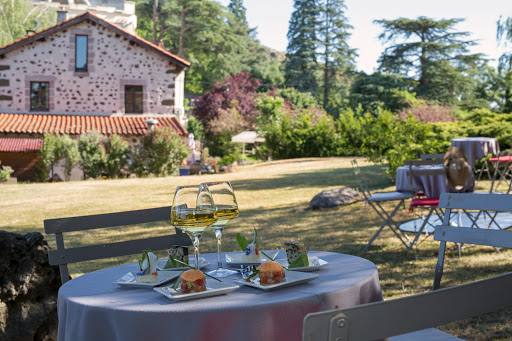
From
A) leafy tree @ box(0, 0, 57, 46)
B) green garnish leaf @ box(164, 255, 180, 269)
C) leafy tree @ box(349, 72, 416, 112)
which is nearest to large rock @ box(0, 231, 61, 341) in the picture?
green garnish leaf @ box(164, 255, 180, 269)

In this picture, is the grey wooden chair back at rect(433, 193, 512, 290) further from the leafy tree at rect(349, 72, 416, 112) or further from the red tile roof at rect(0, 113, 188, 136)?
the leafy tree at rect(349, 72, 416, 112)

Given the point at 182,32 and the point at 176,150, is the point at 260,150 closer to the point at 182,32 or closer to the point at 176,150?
the point at 176,150

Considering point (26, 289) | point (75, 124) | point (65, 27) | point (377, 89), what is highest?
point (65, 27)

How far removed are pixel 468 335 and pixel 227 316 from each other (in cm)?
294

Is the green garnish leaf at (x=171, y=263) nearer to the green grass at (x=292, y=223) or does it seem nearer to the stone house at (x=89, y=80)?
the green grass at (x=292, y=223)

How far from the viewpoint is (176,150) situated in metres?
20.8

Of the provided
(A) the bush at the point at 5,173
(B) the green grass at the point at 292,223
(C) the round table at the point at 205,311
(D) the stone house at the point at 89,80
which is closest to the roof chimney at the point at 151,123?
(D) the stone house at the point at 89,80

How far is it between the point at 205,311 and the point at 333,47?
163 ft

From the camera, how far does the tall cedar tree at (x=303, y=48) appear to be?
48.6m

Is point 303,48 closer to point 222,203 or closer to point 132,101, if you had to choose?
point 132,101

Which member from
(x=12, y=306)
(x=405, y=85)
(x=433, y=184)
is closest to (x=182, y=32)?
(x=405, y=85)

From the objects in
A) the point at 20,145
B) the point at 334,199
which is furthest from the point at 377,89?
the point at 334,199

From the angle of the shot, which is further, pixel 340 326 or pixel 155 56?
pixel 155 56

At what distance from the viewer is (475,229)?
2506mm
